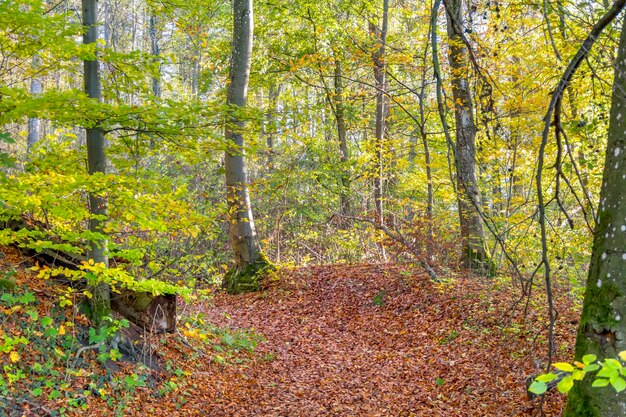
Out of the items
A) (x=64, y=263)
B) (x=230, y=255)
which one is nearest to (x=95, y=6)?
(x=64, y=263)

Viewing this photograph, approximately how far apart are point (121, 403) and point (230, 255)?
8.84 meters

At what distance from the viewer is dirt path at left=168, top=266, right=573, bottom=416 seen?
532 cm

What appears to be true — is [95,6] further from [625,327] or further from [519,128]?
Answer: [519,128]

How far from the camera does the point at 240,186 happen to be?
9766mm

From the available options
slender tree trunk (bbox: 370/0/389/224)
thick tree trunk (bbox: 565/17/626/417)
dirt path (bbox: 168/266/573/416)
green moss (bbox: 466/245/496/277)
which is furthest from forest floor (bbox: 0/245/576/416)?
slender tree trunk (bbox: 370/0/389/224)

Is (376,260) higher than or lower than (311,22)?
lower

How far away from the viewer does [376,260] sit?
12.5m

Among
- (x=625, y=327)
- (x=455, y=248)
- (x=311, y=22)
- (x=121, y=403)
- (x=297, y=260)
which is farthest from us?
(x=297, y=260)

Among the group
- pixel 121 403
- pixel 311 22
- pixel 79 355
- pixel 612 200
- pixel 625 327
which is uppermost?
pixel 311 22

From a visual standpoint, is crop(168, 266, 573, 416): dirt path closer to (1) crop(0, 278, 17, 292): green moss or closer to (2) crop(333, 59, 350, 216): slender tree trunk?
(1) crop(0, 278, 17, 292): green moss

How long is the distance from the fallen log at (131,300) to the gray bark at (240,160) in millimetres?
3590

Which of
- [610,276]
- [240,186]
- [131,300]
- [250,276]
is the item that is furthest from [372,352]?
[610,276]

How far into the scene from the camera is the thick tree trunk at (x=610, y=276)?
8.70 ft

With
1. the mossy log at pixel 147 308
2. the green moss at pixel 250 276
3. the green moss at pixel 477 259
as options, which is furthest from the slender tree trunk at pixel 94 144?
the green moss at pixel 477 259
